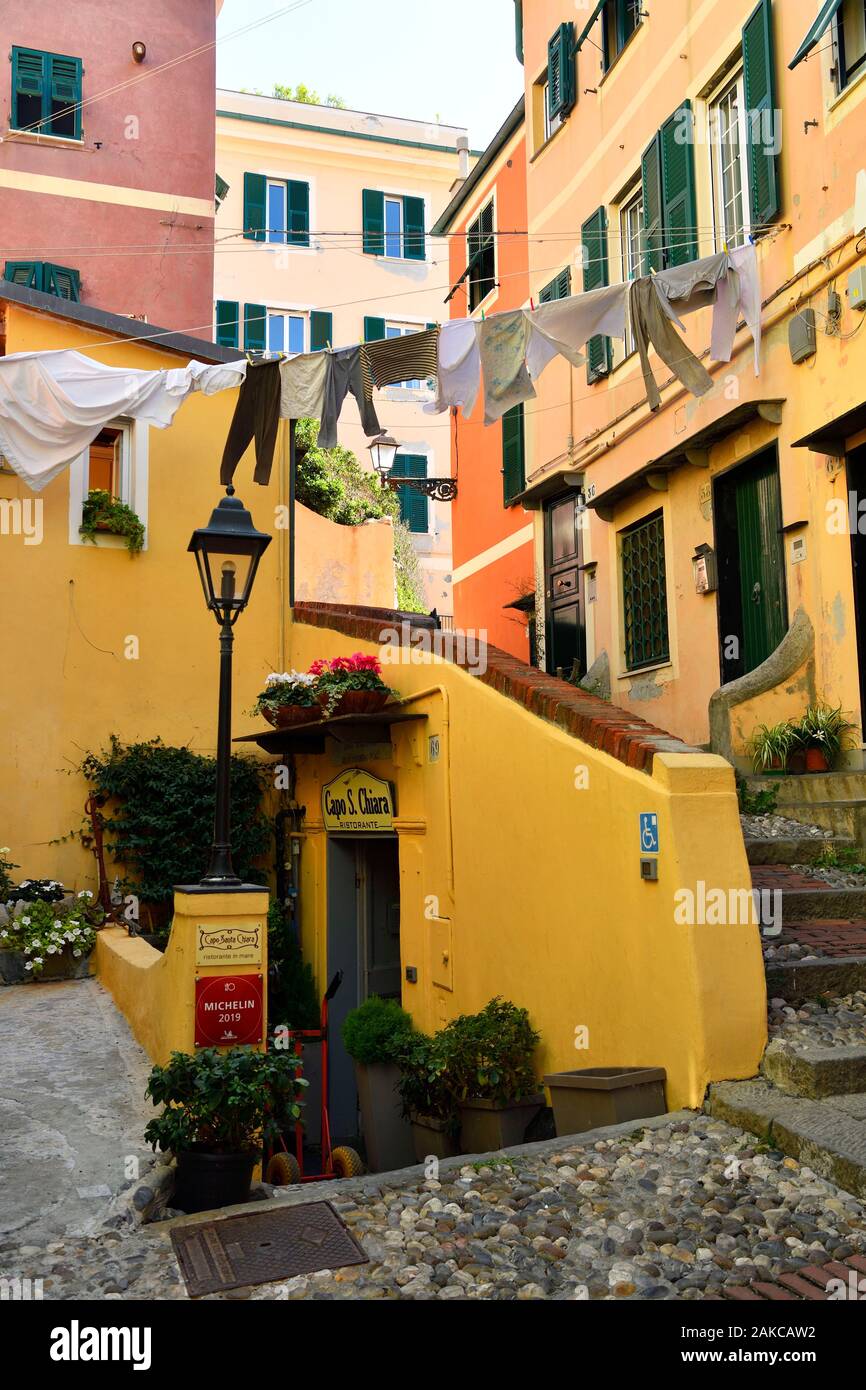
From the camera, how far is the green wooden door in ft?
28.0

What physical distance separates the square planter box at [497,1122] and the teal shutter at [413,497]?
16.5 meters

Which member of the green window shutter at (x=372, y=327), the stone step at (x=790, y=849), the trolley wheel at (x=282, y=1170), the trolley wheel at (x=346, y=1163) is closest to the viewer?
the stone step at (x=790, y=849)

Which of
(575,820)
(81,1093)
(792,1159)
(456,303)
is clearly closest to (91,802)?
(81,1093)

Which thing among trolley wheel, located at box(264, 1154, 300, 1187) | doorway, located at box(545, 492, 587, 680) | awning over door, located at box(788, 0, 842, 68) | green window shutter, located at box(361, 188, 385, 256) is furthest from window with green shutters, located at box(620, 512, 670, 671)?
green window shutter, located at box(361, 188, 385, 256)

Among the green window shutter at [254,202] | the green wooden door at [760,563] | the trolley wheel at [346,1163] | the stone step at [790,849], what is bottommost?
the trolley wheel at [346,1163]

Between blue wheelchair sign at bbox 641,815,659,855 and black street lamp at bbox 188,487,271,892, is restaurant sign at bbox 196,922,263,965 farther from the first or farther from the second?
blue wheelchair sign at bbox 641,815,659,855

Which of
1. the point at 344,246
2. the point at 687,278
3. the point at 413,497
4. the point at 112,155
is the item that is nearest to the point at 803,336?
the point at 687,278

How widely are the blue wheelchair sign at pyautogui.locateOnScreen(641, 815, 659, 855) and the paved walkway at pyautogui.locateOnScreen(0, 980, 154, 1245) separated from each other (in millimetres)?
2442

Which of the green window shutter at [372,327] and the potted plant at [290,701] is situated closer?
the potted plant at [290,701]

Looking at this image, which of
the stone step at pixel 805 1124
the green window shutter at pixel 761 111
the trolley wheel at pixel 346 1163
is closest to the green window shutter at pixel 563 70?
the green window shutter at pixel 761 111

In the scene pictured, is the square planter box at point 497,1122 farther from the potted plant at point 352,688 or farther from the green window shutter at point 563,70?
the green window shutter at point 563,70

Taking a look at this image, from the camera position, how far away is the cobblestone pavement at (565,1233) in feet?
10.4

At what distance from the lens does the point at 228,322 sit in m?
20.1

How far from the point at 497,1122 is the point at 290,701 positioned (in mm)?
4110
